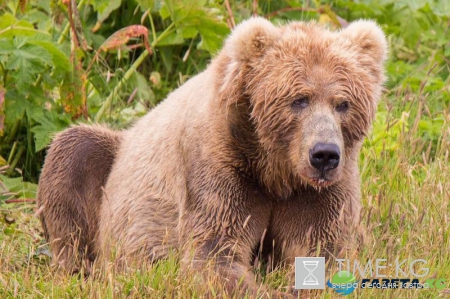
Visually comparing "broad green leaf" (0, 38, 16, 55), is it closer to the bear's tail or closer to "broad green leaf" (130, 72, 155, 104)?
the bear's tail

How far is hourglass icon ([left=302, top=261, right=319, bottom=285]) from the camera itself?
16.4 ft

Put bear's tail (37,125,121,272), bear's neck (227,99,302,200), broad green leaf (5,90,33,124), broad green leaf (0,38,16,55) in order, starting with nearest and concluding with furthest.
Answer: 1. bear's neck (227,99,302,200)
2. bear's tail (37,125,121,272)
3. broad green leaf (0,38,16,55)
4. broad green leaf (5,90,33,124)

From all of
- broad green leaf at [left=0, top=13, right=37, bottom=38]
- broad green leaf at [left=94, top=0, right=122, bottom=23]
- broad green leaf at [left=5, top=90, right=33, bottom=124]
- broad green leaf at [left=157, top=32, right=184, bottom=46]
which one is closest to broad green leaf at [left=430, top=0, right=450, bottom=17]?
broad green leaf at [left=157, top=32, right=184, bottom=46]

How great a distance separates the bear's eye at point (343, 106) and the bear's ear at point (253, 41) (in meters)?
0.52

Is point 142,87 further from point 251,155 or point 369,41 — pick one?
point 369,41

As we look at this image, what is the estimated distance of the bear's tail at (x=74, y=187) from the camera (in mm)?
6266

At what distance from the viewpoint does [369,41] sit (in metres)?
5.34

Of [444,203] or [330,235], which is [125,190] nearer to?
[330,235]

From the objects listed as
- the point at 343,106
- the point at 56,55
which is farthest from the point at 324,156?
the point at 56,55

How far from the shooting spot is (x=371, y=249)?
5.16m

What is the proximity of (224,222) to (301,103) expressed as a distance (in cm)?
77

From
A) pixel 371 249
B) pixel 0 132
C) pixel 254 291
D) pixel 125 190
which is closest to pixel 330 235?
pixel 371 249

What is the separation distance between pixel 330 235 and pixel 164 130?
4.17 ft

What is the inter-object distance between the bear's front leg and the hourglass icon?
0.29m
